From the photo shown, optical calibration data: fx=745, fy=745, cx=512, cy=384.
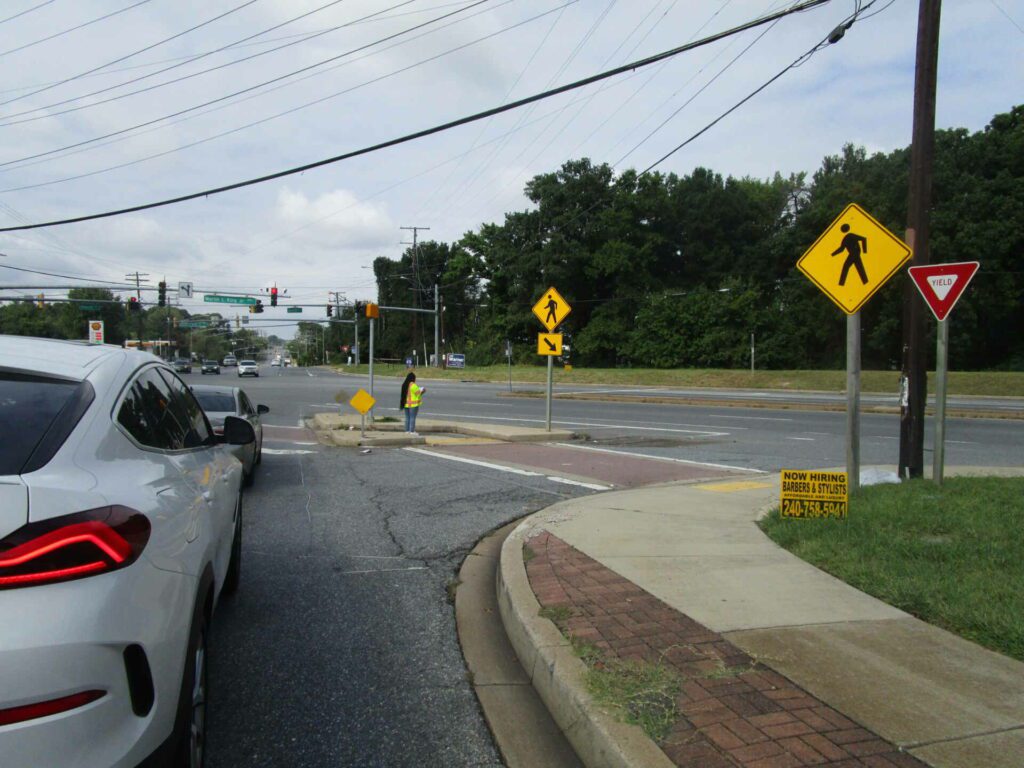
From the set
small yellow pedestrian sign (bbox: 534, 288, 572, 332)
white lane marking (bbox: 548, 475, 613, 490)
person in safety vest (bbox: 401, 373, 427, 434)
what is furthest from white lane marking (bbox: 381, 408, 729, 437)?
white lane marking (bbox: 548, 475, 613, 490)

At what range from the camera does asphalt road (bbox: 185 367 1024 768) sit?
11.4 ft

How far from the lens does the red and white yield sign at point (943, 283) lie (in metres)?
8.26

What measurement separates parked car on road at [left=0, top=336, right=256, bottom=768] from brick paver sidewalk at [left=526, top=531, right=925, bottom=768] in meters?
1.94

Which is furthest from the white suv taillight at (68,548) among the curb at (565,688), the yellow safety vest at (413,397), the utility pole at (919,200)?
the yellow safety vest at (413,397)

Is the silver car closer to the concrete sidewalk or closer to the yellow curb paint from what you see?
the concrete sidewalk

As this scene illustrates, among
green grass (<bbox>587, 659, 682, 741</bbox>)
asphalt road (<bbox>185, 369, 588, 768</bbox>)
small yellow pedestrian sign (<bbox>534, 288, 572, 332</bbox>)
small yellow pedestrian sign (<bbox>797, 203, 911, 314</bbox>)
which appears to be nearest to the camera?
green grass (<bbox>587, 659, 682, 741</bbox>)

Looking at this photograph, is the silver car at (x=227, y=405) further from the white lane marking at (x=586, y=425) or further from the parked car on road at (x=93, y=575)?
the white lane marking at (x=586, y=425)

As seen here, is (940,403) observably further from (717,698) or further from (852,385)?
(717,698)

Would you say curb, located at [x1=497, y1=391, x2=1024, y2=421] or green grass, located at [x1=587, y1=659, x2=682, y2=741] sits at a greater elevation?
green grass, located at [x1=587, y1=659, x2=682, y2=741]

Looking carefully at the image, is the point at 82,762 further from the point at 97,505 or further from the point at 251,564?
the point at 251,564

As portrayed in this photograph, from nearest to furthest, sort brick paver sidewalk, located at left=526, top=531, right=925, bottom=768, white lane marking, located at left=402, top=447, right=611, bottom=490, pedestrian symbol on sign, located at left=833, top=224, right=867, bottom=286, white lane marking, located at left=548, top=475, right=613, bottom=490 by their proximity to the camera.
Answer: brick paver sidewalk, located at left=526, top=531, right=925, bottom=768 → pedestrian symbol on sign, located at left=833, top=224, right=867, bottom=286 → white lane marking, located at left=548, top=475, right=613, bottom=490 → white lane marking, located at left=402, top=447, right=611, bottom=490

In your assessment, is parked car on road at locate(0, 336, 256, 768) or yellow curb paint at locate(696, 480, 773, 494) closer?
parked car on road at locate(0, 336, 256, 768)

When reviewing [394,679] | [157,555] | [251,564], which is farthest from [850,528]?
[157,555]

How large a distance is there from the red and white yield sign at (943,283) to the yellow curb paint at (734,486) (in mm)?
3165
